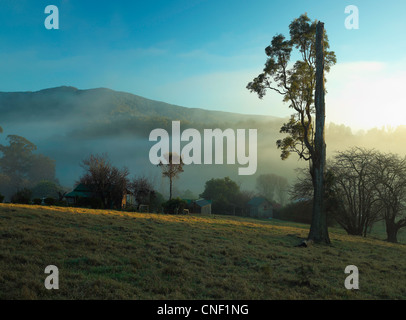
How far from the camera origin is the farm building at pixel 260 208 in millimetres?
73481

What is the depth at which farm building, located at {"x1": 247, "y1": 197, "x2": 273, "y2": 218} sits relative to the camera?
7348cm

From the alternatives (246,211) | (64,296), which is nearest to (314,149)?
(64,296)

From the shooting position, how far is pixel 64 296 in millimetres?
6023

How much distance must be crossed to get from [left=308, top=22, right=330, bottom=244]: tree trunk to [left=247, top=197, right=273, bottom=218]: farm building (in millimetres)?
53859

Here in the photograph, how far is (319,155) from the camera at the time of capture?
2019cm

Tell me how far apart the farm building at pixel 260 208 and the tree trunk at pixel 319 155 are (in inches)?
2120

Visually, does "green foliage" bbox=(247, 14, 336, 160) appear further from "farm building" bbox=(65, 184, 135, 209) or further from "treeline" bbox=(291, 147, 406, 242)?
"farm building" bbox=(65, 184, 135, 209)

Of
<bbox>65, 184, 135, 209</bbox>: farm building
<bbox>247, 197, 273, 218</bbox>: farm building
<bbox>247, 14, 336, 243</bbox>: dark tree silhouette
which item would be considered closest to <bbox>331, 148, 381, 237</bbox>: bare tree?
<bbox>247, 14, 336, 243</bbox>: dark tree silhouette

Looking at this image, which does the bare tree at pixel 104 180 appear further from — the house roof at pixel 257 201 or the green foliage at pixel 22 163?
the green foliage at pixel 22 163

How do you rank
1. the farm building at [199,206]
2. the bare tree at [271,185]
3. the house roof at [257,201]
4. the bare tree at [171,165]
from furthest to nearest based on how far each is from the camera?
the bare tree at [271,185] < the house roof at [257,201] < the farm building at [199,206] < the bare tree at [171,165]

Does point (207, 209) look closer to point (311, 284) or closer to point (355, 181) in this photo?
point (355, 181)

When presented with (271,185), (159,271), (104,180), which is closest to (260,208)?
(104,180)

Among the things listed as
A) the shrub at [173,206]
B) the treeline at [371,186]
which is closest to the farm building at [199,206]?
the shrub at [173,206]

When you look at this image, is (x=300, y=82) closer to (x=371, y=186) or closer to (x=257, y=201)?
(x=371, y=186)
